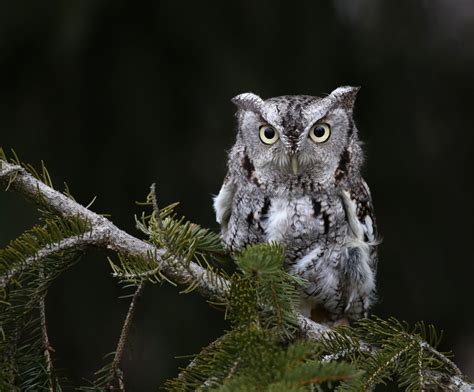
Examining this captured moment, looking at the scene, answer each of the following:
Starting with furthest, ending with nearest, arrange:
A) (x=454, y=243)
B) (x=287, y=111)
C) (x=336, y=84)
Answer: (x=454, y=243) < (x=336, y=84) < (x=287, y=111)

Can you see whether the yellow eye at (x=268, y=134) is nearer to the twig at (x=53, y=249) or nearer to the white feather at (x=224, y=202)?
the white feather at (x=224, y=202)

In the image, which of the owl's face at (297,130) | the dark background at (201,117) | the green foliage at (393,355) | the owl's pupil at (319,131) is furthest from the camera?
the dark background at (201,117)

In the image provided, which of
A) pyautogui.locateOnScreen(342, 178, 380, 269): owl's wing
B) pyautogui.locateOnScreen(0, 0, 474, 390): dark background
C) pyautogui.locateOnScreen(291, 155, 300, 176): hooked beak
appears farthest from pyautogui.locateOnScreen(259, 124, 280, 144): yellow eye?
pyautogui.locateOnScreen(0, 0, 474, 390): dark background

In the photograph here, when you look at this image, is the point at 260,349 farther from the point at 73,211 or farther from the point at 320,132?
the point at 320,132

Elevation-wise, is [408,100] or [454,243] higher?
[408,100]

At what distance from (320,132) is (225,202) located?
47 cm

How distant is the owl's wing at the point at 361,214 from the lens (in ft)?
8.61

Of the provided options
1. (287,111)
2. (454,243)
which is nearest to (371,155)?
(454,243)

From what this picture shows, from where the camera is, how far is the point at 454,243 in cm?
360

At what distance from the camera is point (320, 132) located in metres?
2.63

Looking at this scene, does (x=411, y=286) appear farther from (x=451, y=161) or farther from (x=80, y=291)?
(x=80, y=291)

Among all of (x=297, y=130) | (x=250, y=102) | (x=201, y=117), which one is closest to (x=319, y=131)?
(x=297, y=130)

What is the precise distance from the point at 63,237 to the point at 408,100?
2.13 meters

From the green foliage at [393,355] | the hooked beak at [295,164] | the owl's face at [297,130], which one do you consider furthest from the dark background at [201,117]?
the green foliage at [393,355]
